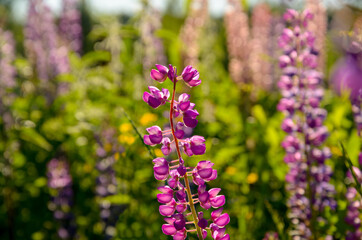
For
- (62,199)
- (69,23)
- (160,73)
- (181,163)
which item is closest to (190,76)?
(160,73)

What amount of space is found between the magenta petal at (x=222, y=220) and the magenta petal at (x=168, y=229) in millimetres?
94

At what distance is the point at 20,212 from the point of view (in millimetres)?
2781

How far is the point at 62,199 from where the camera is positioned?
2.70 m

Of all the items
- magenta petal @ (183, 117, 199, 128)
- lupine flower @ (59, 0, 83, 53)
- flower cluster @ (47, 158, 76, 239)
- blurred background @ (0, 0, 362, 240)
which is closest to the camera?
magenta petal @ (183, 117, 199, 128)

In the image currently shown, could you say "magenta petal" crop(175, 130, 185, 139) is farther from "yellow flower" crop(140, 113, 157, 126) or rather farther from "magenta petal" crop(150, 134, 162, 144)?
"yellow flower" crop(140, 113, 157, 126)

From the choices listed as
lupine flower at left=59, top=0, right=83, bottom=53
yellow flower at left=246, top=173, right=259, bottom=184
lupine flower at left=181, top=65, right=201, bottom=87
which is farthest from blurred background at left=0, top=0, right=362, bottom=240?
lupine flower at left=59, top=0, right=83, bottom=53

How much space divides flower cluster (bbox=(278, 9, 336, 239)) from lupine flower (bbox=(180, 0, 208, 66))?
1702mm

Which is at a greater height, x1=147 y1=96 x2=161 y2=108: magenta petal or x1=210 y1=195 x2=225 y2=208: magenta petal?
x1=147 y1=96 x2=161 y2=108: magenta petal

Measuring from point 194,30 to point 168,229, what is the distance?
2.83m

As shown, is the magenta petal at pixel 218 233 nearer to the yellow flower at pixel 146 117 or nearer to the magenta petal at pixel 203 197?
the magenta petal at pixel 203 197

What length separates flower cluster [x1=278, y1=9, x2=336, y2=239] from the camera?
161 cm

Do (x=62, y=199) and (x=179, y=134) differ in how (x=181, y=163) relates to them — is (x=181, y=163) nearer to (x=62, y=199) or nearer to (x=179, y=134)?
(x=179, y=134)

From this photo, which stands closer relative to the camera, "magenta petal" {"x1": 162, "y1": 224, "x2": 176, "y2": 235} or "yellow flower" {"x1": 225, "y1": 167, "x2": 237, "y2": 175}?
"magenta petal" {"x1": 162, "y1": 224, "x2": 176, "y2": 235}

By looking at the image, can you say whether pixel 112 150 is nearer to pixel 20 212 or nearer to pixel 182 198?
pixel 20 212
